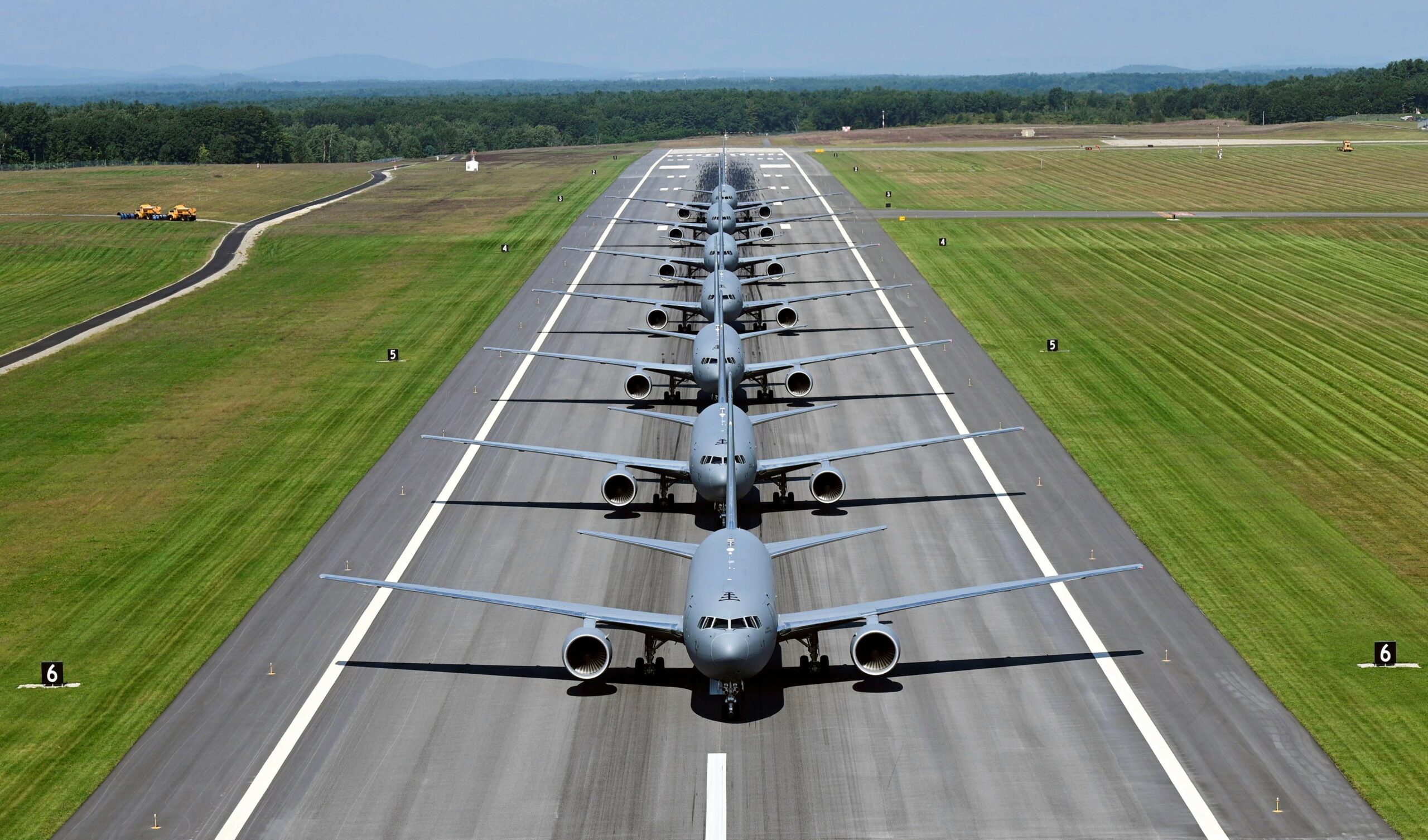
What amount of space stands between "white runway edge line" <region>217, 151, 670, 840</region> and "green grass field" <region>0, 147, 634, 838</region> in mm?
4001

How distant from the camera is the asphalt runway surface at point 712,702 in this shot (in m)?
30.1

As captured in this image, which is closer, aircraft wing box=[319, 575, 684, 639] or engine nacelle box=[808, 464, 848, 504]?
aircraft wing box=[319, 575, 684, 639]

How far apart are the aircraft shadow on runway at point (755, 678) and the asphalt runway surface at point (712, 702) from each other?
0.10 m

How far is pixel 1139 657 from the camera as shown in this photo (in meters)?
37.4

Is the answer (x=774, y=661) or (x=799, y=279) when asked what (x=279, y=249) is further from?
(x=774, y=661)

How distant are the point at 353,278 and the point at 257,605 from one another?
65417 mm

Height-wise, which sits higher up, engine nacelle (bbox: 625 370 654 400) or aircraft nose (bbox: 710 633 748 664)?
aircraft nose (bbox: 710 633 748 664)

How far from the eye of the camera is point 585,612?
1369 inches

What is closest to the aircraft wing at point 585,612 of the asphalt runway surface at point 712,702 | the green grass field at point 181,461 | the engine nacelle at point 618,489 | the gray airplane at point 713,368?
the asphalt runway surface at point 712,702

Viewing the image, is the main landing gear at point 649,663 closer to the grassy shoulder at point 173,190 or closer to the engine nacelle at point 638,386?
the engine nacelle at point 638,386

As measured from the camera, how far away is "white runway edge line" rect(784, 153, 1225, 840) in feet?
98.2

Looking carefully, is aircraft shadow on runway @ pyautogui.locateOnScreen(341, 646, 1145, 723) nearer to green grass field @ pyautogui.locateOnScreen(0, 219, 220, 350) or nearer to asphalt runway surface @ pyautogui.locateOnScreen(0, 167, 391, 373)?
asphalt runway surface @ pyautogui.locateOnScreen(0, 167, 391, 373)

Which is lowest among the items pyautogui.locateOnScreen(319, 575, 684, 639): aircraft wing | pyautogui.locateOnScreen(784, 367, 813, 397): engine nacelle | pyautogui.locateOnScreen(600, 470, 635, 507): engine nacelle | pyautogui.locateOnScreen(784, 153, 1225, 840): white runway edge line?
pyautogui.locateOnScreen(784, 153, 1225, 840): white runway edge line

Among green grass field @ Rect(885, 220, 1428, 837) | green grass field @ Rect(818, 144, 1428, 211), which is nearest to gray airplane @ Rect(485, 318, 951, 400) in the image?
green grass field @ Rect(885, 220, 1428, 837)
